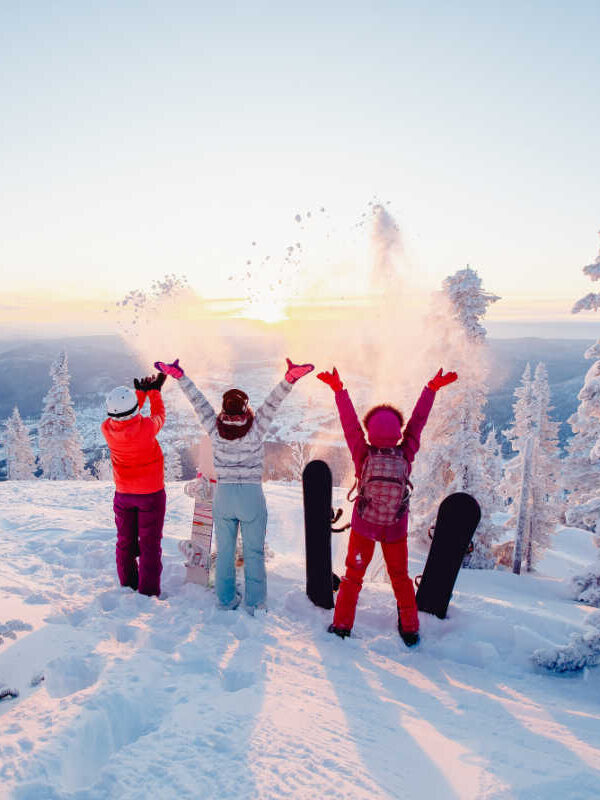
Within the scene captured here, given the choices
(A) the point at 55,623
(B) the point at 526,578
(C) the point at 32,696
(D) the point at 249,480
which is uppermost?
(D) the point at 249,480

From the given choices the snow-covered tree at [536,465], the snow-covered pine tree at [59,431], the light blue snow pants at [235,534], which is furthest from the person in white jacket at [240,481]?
the snow-covered pine tree at [59,431]

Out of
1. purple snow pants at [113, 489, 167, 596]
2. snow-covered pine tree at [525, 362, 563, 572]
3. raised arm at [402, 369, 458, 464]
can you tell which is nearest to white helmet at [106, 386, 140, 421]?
purple snow pants at [113, 489, 167, 596]

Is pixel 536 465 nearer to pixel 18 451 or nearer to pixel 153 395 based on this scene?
pixel 153 395

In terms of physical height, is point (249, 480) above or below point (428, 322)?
below

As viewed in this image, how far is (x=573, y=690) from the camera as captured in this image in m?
4.99

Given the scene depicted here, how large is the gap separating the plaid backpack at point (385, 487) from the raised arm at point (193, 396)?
209cm

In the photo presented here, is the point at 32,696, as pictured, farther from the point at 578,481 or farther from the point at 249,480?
the point at 578,481

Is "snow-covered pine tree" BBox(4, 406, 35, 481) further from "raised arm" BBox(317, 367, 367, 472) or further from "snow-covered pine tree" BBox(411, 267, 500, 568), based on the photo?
"raised arm" BBox(317, 367, 367, 472)

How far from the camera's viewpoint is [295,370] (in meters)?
5.59

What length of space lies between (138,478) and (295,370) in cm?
249

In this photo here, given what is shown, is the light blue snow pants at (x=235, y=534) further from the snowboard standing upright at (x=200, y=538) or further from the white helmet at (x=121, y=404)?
the white helmet at (x=121, y=404)

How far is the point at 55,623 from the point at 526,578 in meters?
19.5

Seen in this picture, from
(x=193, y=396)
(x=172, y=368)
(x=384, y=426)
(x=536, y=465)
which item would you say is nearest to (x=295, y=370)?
(x=384, y=426)

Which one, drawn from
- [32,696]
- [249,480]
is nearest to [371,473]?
[249,480]
